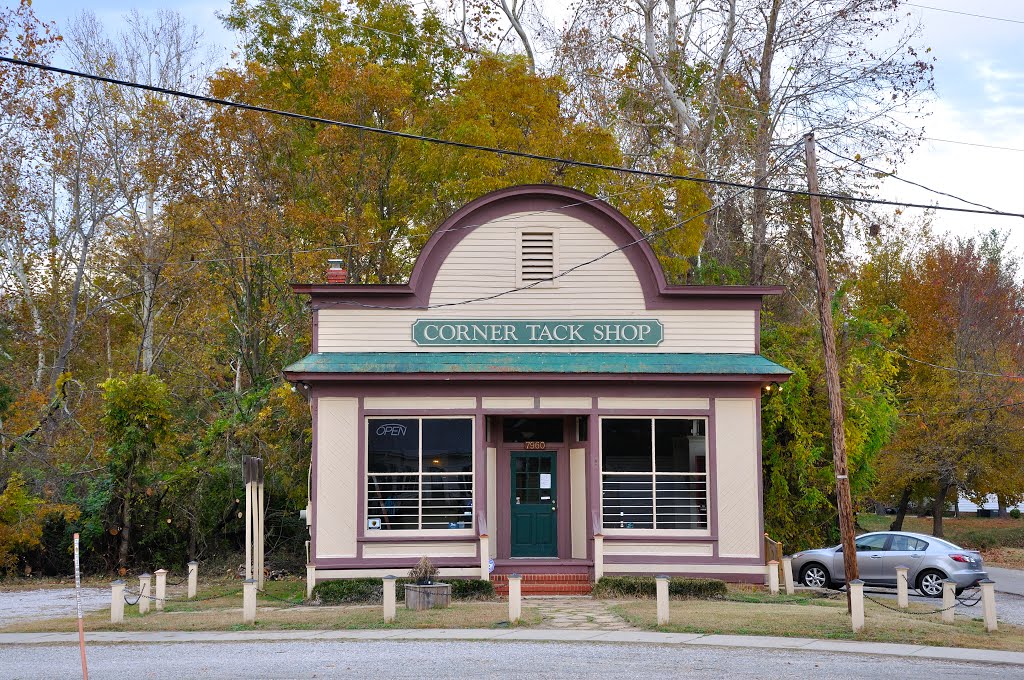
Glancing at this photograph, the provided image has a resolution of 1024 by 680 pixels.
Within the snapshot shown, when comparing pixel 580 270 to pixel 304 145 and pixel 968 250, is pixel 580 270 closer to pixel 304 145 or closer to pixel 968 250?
pixel 304 145

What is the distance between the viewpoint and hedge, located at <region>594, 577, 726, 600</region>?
19719 millimetres

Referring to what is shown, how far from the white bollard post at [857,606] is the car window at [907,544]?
847 centimetres

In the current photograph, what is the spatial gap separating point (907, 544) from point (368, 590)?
1215cm

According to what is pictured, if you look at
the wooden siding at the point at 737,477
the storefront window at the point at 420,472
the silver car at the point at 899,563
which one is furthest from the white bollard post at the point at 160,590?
the silver car at the point at 899,563

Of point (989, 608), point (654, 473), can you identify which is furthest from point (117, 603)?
point (989, 608)

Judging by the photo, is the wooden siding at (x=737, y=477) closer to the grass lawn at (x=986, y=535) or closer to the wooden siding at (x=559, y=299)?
the wooden siding at (x=559, y=299)

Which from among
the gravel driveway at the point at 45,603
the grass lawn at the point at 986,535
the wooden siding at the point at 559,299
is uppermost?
the wooden siding at the point at 559,299

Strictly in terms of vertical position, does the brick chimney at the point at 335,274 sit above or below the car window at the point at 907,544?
above

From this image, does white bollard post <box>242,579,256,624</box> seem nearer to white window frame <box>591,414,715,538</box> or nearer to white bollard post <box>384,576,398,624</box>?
white bollard post <box>384,576,398,624</box>

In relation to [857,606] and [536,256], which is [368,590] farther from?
[857,606]

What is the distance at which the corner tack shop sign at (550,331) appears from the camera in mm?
21250

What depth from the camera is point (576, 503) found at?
21.7 m

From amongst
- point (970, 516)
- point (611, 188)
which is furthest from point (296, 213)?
point (970, 516)

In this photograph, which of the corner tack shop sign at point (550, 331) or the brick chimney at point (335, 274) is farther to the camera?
the brick chimney at point (335, 274)
